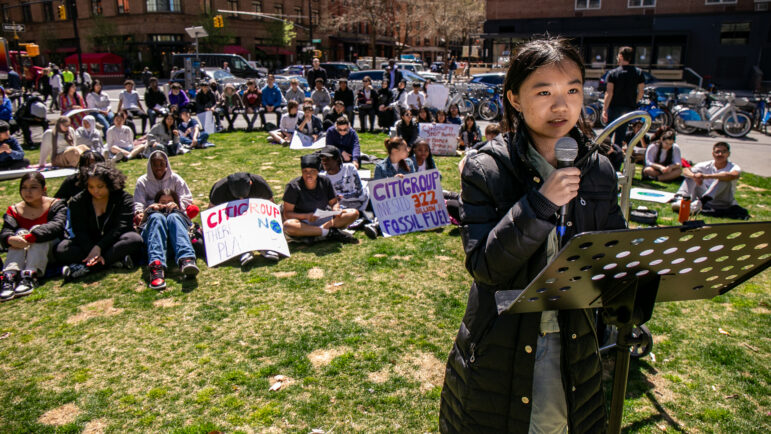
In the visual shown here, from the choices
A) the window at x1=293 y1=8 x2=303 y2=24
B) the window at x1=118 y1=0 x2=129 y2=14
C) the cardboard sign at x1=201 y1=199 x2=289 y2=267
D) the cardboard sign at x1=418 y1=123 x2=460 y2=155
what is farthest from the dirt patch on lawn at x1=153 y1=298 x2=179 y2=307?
the window at x1=293 y1=8 x2=303 y2=24

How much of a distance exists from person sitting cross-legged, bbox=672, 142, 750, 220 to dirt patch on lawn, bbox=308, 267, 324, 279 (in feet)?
19.1

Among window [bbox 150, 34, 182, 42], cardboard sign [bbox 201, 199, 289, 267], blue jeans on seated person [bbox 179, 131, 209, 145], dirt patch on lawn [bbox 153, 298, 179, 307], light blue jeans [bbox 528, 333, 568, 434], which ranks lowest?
dirt patch on lawn [bbox 153, 298, 179, 307]

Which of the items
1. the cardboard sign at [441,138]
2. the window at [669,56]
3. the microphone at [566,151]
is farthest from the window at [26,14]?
the microphone at [566,151]

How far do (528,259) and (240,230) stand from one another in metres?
5.31

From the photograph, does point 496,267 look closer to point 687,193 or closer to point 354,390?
point 354,390

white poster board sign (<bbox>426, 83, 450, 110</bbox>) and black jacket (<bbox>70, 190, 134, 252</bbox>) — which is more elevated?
white poster board sign (<bbox>426, 83, 450, 110</bbox>)

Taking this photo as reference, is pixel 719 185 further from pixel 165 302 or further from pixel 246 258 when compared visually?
pixel 165 302

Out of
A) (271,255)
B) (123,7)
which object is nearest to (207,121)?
(271,255)

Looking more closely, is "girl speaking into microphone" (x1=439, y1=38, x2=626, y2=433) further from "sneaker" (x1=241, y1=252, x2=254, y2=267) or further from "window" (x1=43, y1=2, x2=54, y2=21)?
"window" (x1=43, y1=2, x2=54, y2=21)

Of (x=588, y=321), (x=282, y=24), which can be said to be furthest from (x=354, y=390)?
(x=282, y=24)

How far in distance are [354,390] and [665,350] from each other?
264 cm

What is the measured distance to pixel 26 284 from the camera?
5.58 meters

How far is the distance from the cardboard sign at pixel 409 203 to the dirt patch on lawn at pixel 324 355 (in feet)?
10.5

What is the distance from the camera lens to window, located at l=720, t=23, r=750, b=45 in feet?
111
